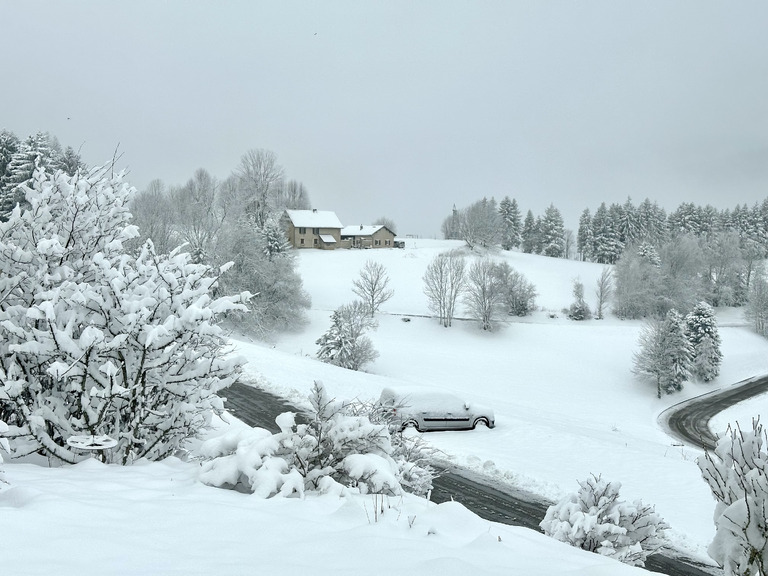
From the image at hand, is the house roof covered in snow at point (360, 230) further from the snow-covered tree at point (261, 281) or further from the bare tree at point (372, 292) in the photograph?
the snow-covered tree at point (261, 281)

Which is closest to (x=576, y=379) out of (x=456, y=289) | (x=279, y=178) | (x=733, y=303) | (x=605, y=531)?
(x=456, y=289)

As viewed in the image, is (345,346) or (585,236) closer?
(345,346)

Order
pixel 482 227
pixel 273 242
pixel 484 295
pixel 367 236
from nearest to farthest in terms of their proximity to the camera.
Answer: pixel 484 295 → pixel 273 242 → pixel 482 227 → pixel 367 236

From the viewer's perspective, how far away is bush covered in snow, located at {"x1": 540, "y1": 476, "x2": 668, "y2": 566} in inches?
206

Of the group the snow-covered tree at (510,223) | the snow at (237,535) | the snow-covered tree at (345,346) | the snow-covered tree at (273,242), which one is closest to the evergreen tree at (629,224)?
the snow-covered tree at (510,223)

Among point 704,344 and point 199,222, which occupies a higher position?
point 199,222

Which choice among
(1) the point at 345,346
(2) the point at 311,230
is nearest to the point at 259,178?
(2) the point at 311,230

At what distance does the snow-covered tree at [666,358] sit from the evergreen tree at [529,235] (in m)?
56.7

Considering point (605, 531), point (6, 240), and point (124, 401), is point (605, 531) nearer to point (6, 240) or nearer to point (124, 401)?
point (124, 401)

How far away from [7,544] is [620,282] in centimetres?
6811

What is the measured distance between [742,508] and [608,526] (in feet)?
7.85

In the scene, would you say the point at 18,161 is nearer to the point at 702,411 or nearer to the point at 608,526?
the point at 608,526

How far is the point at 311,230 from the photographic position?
87.4 metres

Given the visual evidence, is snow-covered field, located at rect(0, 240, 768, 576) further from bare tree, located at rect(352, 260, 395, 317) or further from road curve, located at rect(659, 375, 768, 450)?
bare tree, located at rect(352, 260, 395, 317)
